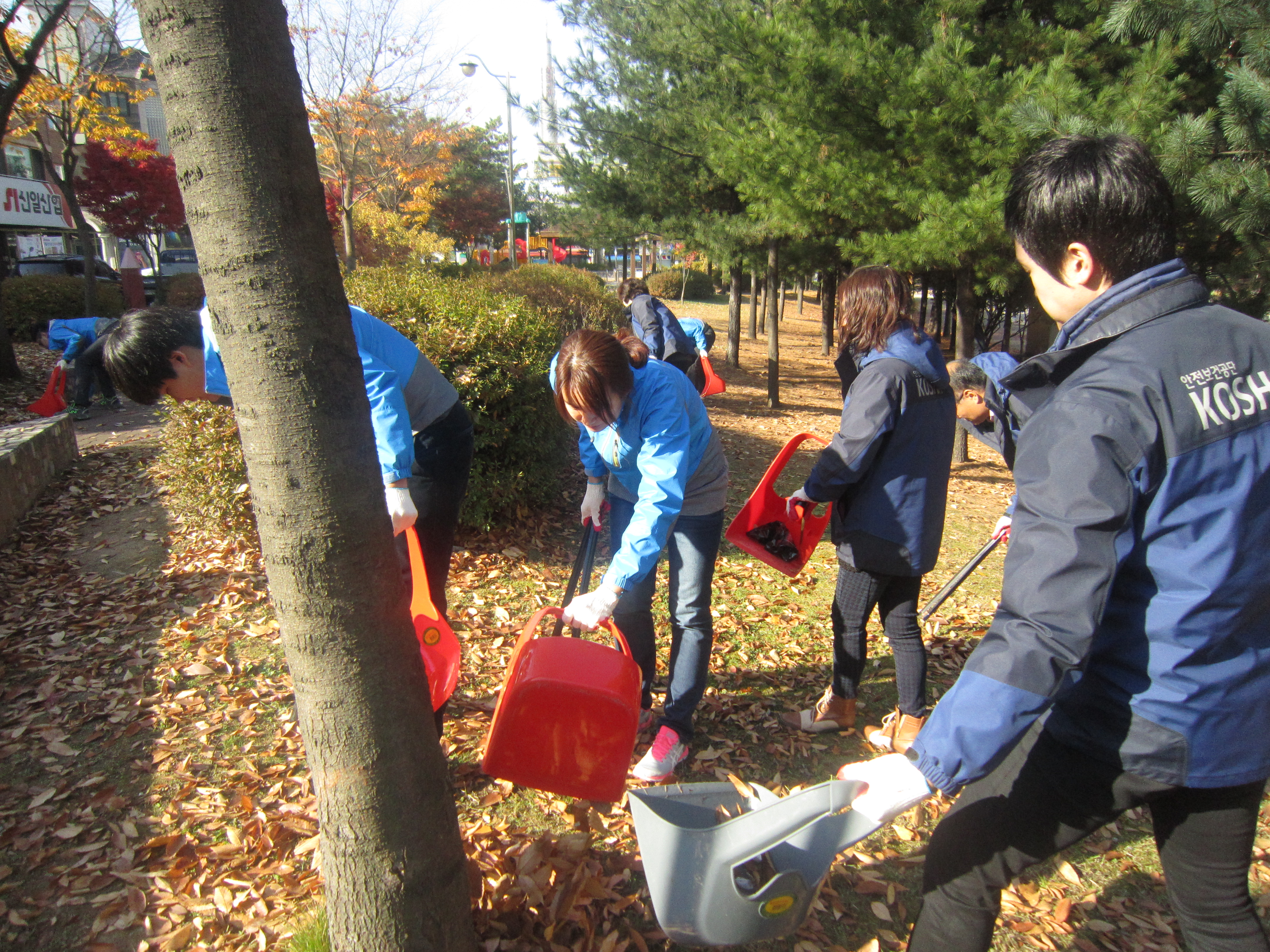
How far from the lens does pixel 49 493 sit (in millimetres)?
6348

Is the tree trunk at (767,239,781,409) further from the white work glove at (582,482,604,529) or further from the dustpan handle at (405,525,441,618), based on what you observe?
the dustpan handle at (405,525,441,618)

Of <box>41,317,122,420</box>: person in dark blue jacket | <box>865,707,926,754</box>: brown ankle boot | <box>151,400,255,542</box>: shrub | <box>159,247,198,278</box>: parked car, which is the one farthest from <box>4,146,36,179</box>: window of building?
<box>865,707,926,754</box>: brown ankle boot

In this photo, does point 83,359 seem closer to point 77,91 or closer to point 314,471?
point 77,91

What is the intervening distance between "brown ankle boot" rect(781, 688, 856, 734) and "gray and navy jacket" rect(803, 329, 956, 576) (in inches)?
27.5

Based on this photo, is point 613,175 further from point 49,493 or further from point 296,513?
point 296,513

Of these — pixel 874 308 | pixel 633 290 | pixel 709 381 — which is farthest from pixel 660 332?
pixel 874 308

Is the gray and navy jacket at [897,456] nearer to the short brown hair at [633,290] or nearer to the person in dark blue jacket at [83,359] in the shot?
the short brown hair at [633,290]

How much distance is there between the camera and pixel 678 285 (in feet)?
114

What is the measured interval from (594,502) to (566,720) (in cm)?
116

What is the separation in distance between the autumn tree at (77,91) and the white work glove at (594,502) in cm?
1338

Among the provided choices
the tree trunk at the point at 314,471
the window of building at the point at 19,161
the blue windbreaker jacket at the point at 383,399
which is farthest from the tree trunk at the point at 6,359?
the window of building at the point at 19,161

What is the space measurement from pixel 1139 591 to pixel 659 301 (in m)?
7.02

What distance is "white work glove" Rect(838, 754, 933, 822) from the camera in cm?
144

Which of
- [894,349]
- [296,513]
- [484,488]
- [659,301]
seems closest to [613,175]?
[659,301]
